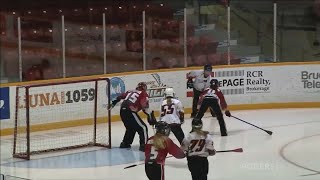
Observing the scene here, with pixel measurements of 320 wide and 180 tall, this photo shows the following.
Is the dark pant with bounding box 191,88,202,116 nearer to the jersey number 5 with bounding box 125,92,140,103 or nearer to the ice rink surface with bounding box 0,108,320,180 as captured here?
the ice rink surface with bounding box 0,108,320,180

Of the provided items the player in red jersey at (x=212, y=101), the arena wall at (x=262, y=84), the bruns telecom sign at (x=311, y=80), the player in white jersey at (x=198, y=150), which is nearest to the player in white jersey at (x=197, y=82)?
the arena wall at (x=262, y=84)

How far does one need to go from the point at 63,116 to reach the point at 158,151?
677cm

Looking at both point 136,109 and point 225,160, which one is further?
point 136,109

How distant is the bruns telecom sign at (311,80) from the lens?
16.7m

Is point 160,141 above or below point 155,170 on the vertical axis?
above

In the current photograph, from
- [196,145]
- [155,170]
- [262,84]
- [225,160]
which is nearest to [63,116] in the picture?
[225,160]

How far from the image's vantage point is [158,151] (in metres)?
7.89

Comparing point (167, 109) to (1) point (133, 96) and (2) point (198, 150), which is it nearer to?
(1) point (133, 96)

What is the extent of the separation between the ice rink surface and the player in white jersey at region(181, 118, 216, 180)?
1.91 meters

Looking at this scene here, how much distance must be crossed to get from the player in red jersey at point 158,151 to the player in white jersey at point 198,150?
13cm

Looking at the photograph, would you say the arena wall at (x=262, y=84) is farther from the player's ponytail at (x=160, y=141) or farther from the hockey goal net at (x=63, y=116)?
the player's ponytail at (x=160, y=141)

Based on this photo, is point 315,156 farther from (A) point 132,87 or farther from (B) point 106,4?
(B) point 106,4

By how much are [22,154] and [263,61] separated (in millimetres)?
7300

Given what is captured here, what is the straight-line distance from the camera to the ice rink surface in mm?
10178
